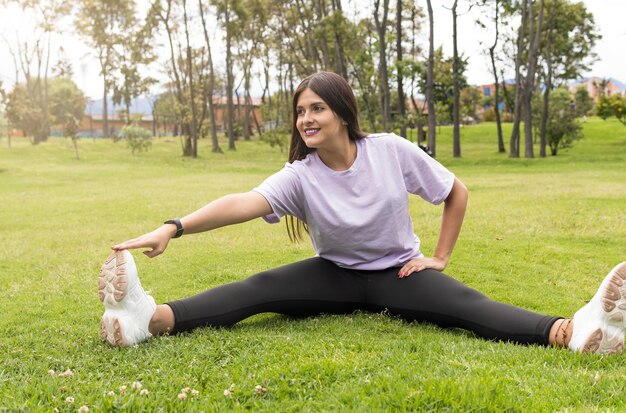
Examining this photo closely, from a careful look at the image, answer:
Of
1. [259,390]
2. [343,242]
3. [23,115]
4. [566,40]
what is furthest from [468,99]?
[259,390]

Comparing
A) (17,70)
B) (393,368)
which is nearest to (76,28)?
(17,70)

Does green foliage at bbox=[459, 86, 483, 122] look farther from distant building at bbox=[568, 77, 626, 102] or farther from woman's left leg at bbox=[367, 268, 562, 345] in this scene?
woman's left leg at bbox=[367, 268, 562, 345]

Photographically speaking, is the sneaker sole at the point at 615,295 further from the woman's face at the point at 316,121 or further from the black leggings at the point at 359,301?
the woman's face at the point at 316,121

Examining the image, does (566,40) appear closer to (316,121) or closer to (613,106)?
(613,106)

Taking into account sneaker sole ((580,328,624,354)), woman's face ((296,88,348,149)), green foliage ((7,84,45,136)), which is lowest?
sneaker sole ((580,328,624,354))

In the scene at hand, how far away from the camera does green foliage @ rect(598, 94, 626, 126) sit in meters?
30.4

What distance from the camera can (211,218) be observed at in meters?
3.04

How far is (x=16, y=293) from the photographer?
15.8ft

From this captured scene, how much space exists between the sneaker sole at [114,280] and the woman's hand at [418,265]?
1.43 metres

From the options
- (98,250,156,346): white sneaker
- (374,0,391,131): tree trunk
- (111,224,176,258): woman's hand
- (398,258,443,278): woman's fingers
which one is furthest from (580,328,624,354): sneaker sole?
(374,0,391,131): tree trunk

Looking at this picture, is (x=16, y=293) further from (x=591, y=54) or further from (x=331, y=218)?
(x=591, y=54)

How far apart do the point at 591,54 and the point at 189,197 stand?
34934 mm

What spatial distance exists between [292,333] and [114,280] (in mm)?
927

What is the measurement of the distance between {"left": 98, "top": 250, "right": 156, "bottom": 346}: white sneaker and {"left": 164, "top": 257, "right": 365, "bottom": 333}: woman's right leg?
0.26 meters
